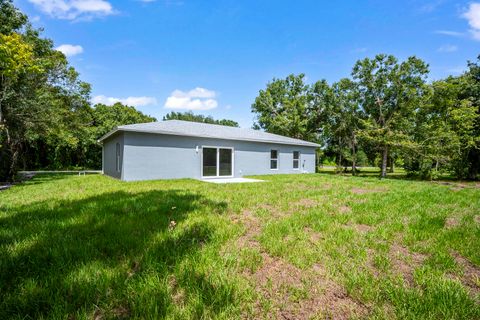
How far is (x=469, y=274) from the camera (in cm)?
256

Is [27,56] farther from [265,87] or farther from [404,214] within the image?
[265,87]

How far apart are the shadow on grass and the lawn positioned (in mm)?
13

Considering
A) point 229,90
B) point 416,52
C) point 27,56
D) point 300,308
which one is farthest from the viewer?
point 229,90

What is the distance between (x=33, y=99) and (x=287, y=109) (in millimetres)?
24017

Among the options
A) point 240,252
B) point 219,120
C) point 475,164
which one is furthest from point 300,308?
point 219,120

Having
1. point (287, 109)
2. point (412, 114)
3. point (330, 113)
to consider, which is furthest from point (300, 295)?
point (287, 109)

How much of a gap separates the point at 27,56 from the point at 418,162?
25294mm

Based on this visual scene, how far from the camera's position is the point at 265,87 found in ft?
101

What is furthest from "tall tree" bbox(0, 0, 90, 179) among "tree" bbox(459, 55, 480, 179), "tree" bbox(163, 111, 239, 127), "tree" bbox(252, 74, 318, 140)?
"tree" bbox(163, 111, 239, 127)

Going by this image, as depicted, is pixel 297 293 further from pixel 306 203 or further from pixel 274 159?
pixel 274 159

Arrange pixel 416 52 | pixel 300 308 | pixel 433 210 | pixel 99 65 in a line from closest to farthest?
pixel 300 308 < pixel 433 210 < pixel 99 65 < pixel 416 52

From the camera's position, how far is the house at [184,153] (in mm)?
10914

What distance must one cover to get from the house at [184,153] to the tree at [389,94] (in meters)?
7.35

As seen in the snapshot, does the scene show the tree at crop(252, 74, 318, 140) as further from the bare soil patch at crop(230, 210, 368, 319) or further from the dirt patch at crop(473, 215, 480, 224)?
the bare soil patch at crop(230, 210, 368, 319)
